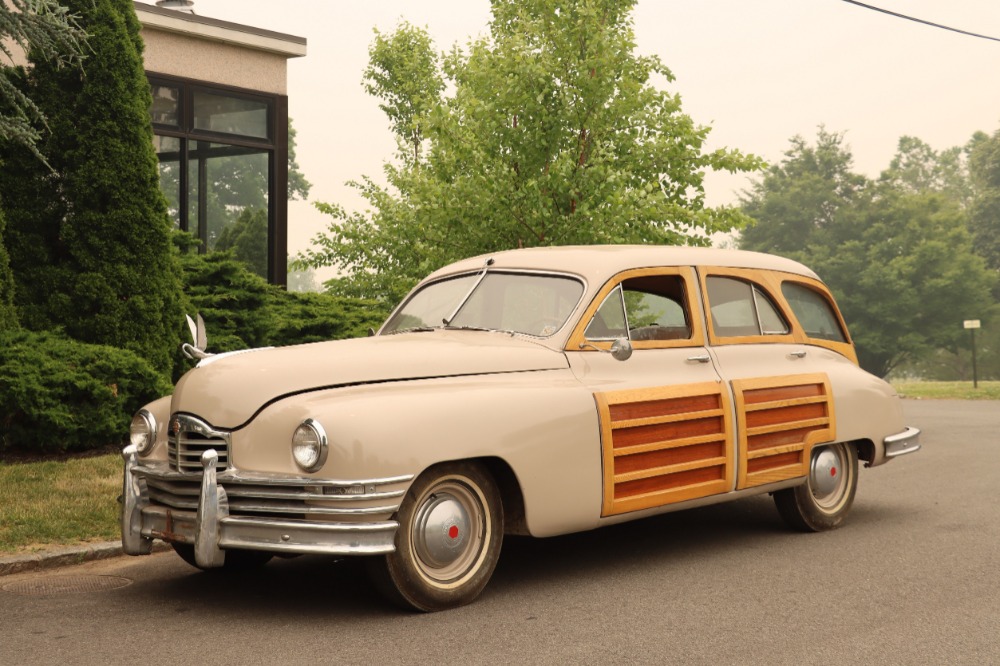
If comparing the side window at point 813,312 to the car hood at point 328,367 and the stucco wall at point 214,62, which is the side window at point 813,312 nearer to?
the car hood at point 328,367

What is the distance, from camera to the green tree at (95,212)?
1302 centimetres

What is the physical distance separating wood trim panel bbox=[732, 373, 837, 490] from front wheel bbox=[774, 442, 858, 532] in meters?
0.21

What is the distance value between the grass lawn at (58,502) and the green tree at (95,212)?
2.38 meters

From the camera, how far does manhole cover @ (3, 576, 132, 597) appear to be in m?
6.86

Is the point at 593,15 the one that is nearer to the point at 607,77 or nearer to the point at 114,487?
the point at 607,77

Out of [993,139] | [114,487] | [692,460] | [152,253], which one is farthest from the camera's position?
[993,139]

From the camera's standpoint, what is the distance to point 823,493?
8555mm

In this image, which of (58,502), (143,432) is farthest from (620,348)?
(58,502)

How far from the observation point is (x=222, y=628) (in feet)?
19.2

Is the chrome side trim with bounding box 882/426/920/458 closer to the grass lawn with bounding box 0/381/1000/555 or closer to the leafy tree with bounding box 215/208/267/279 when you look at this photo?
the grass lawn with bounding box 0/381/1000/555

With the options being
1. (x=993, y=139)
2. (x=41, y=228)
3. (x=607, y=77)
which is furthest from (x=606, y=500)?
(x=993, y=139)

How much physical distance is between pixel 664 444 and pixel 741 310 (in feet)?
5.12

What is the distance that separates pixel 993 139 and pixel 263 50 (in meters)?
77.8

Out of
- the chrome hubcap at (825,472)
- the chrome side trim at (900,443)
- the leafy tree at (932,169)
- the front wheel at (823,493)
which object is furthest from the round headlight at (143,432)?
the leafy tree at (932,169)
